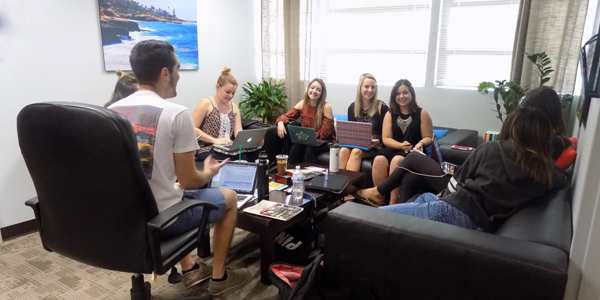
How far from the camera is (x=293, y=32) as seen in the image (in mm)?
4652

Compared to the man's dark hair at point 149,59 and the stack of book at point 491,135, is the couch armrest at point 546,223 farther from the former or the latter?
the stack of book at point 491,135

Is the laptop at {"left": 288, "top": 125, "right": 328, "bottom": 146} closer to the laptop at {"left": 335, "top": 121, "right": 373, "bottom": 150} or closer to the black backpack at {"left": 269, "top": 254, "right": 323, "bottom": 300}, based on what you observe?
the laptop at {"left": 335, "top": 121, "right": 373, "bottom": 150}

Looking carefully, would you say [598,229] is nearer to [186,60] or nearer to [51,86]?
[51,86]

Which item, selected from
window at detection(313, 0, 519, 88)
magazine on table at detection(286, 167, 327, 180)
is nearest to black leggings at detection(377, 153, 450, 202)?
magazine on table at detection(286, 167, 327, 180)

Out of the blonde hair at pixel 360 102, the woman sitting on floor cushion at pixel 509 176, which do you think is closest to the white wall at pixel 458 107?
the blonde hair at pixel 360 102

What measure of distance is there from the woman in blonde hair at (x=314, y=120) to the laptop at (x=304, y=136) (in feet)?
0.24

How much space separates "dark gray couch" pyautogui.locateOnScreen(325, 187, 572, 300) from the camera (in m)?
1.22

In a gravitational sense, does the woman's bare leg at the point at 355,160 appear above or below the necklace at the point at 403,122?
below

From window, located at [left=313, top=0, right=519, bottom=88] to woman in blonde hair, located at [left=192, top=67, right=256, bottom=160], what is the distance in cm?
178

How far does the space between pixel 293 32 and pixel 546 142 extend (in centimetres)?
350

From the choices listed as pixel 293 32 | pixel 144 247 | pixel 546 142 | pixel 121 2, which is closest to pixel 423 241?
pixel 546 142

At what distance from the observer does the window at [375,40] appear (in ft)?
13.4

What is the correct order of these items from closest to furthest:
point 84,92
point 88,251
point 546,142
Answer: point 88,251 < point 546,142 < point 84,92

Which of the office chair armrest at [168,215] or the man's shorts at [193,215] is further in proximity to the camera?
the man's shorts at [193,215]
